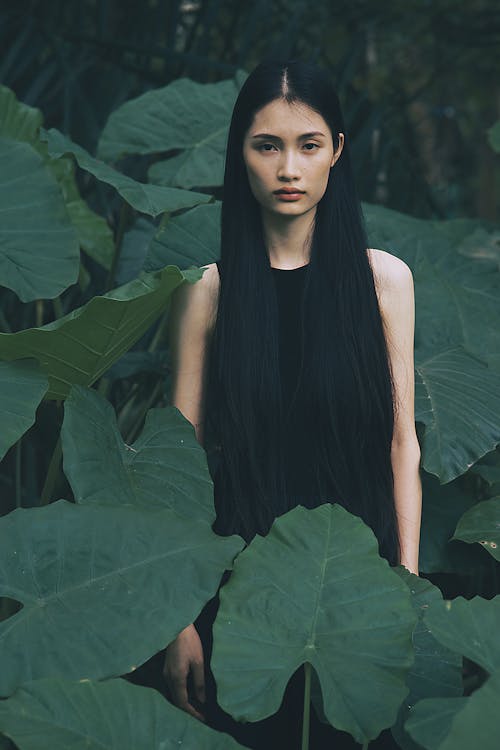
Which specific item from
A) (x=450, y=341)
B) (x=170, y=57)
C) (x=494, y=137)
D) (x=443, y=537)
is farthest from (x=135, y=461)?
(x=170, y=57)

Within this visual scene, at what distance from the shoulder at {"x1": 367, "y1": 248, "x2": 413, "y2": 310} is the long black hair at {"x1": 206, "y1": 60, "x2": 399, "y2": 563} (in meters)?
0.02

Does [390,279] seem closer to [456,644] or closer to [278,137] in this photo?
[278,137]

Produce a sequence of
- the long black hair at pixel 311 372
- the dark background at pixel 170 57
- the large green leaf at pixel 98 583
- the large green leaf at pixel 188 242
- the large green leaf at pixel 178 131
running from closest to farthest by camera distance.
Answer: the large green leaf at pixel 98 583 < the long black hair at pixel 311 372 < the large green leaf at pixel 188 242 < the large green leaf at pixel 178 131 < the dark background at pixel 170 57

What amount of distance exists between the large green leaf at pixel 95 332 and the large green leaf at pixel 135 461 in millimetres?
74

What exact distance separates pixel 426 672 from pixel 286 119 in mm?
780

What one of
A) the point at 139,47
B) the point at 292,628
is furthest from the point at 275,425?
the point at 139,47

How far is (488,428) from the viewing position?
5.50 feet

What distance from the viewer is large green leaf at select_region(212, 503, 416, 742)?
1.11 metres

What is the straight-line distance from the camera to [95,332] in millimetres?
1432

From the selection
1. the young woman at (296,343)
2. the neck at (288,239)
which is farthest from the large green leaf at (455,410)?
the neck at (288,239)

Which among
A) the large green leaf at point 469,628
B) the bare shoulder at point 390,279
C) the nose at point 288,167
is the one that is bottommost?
the large green leaf at point 469,628

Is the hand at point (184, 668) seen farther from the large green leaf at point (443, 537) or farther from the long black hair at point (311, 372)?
the large green leaf at point (443, 537)

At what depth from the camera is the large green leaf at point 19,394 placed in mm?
1380

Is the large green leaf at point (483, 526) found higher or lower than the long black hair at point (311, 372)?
lower
